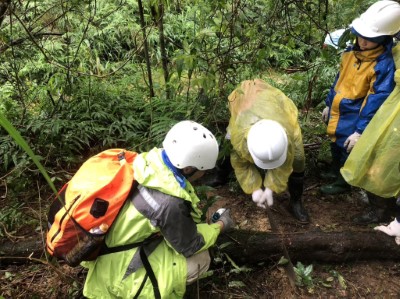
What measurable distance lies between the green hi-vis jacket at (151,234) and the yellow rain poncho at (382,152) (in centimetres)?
152

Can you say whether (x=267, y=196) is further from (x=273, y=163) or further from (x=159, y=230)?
(x=159, y=230)

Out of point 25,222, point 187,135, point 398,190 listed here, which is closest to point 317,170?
point 398,190

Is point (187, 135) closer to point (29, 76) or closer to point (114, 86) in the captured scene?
point (114, 86)

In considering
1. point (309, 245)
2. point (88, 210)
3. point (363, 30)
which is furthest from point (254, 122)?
point (88, 210)

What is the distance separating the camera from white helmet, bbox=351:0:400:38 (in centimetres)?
298

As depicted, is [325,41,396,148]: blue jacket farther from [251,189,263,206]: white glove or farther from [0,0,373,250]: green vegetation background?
[251,189,263,206]: white glove

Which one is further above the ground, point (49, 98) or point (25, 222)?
point (49, 98)

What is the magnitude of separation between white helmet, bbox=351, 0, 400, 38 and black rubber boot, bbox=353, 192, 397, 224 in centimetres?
153

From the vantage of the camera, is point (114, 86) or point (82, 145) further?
point (114, 86)

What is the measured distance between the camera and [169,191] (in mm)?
2100

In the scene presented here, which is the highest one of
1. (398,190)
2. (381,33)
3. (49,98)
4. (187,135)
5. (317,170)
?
(381,33)

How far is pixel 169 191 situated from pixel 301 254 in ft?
4.99

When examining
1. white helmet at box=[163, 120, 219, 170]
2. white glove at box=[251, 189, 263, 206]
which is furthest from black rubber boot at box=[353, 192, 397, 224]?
white helmet at box=[163, 120, 219, 170]

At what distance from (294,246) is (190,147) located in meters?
1.39
